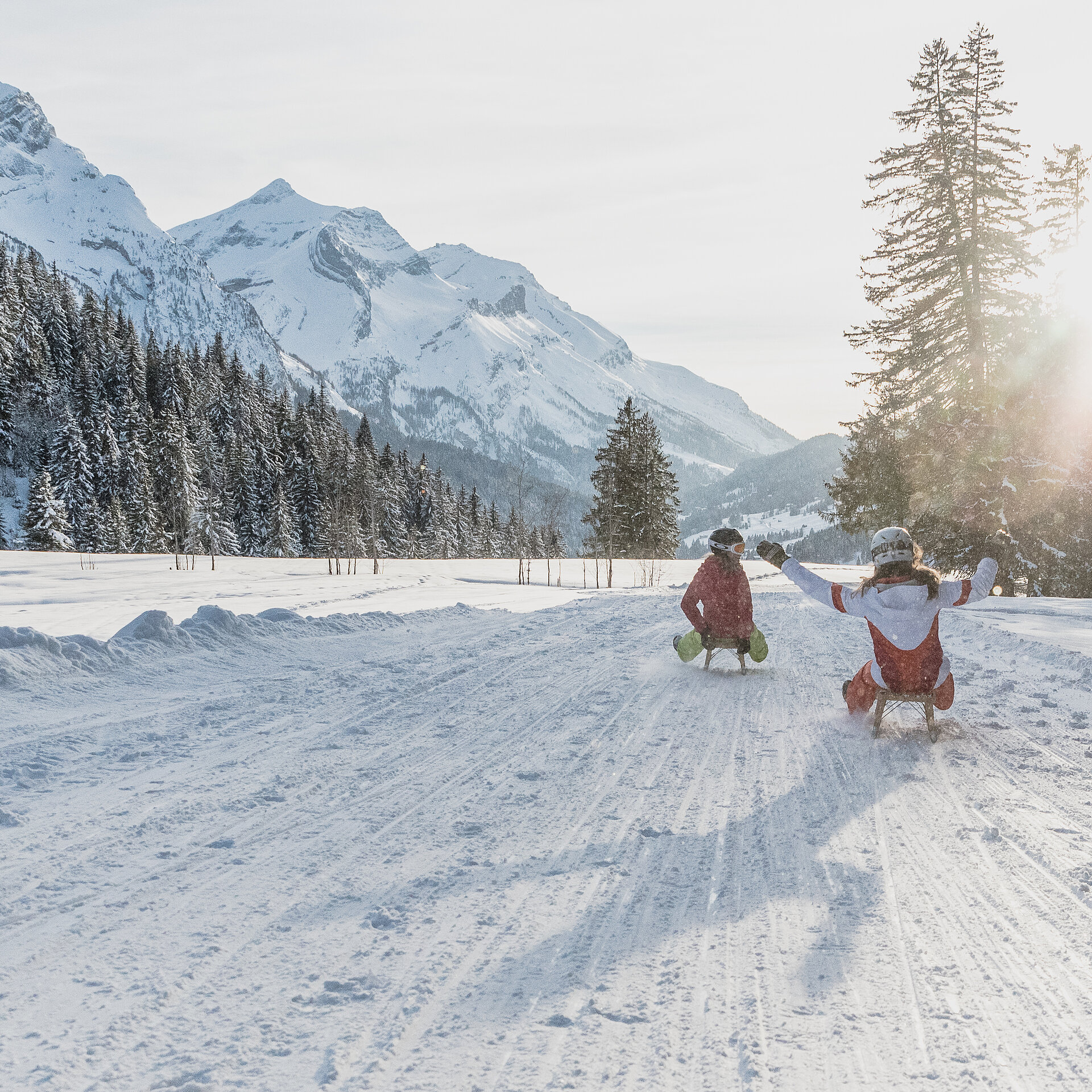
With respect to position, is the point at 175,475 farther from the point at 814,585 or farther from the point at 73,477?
the point at 814,585

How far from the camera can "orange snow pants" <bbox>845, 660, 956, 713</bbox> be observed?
18.1ft

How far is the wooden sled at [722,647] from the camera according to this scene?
786 centimetres

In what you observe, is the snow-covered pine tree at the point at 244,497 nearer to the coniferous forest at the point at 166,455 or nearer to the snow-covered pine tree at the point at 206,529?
the coniferous forest at the point at 166,455

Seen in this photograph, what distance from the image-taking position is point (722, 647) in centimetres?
791

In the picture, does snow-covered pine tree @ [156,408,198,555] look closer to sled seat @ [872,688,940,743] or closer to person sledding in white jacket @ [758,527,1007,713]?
person sledding in white jacket @ [758,527,1007,713]

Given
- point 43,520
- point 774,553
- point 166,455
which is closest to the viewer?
point 774,553

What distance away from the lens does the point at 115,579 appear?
Answer: 2633 cm

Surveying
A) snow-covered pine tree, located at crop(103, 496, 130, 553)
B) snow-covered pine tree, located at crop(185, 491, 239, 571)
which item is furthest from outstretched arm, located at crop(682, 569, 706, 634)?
snow-covered pine tree, located at crop(103, 496, 130, 553)

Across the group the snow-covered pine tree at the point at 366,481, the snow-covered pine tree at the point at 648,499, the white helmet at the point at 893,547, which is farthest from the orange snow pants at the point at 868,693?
the snow-covered pine tree at the point at 366,481

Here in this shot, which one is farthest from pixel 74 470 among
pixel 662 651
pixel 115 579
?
pixel 662 651

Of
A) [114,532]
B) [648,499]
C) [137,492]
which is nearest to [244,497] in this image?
[137,492]

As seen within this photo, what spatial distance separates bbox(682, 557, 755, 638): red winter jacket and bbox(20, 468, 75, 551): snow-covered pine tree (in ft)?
173

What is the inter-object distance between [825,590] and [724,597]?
2.24 m

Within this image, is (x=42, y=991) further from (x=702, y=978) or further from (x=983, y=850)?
(x=983, y=850)
